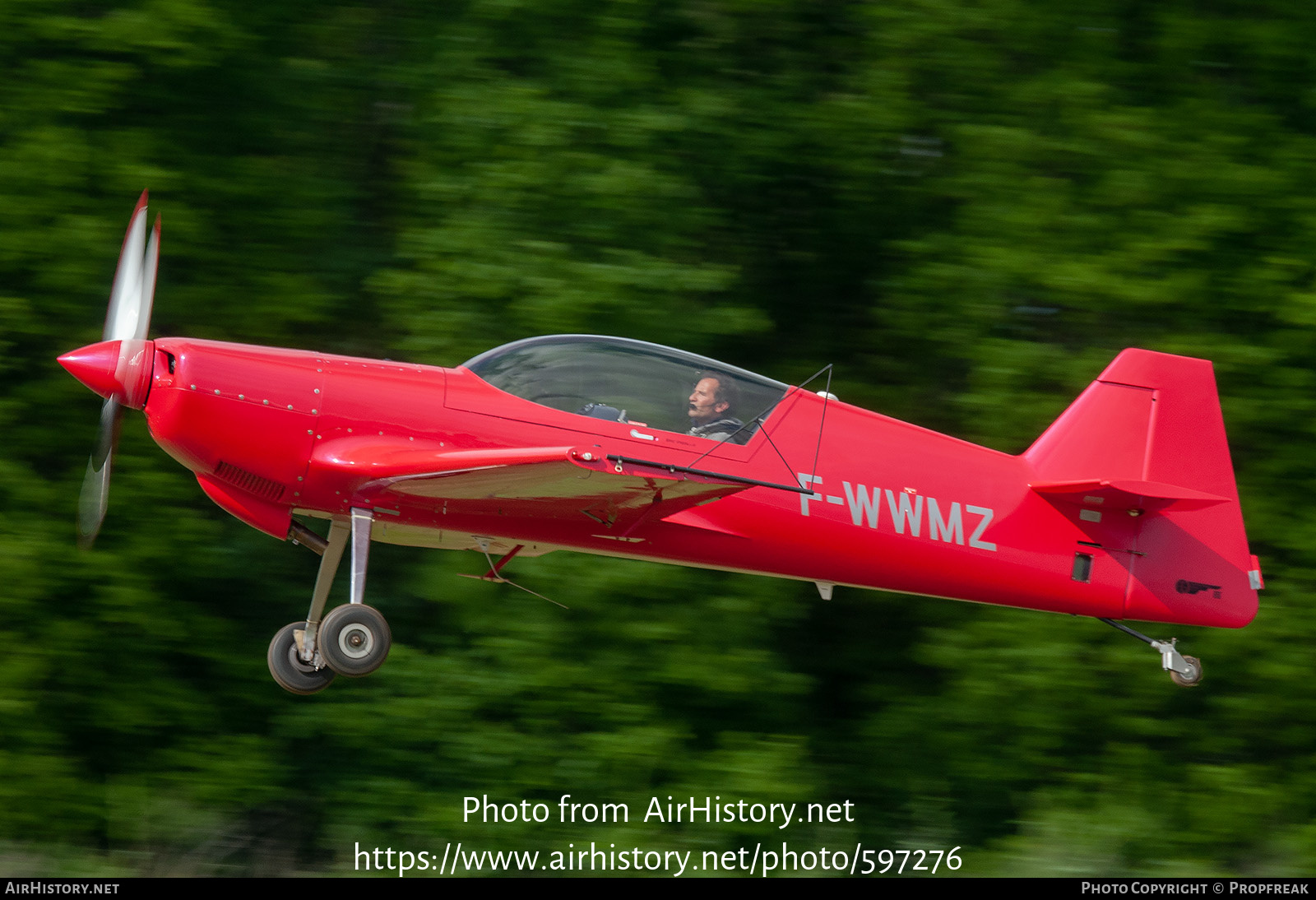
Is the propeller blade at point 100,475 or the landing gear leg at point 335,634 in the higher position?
the propeller blade at point 100,475

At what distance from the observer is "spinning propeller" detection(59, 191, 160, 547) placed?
250 inches

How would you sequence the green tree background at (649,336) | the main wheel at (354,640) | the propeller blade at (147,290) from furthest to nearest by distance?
1. the green tree background at (649,336)
2. the propeller blade at (147,290)
3. the main wheel at (354,640)

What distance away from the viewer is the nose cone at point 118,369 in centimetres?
634

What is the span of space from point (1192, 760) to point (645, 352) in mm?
6924

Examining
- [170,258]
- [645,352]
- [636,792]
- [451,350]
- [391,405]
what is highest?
[170,258]

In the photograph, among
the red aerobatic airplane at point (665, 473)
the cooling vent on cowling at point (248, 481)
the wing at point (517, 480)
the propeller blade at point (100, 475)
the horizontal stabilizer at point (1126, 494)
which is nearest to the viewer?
the wing at point (517, 480)

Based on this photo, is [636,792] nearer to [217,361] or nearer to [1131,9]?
[217,361]

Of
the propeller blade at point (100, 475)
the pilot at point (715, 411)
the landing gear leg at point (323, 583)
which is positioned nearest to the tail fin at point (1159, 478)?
the pilot at point (715, 411)

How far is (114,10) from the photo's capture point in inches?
412

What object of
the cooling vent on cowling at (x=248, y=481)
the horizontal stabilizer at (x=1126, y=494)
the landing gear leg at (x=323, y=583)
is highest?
the horizontal stabilizer at (x=1126, y=494)

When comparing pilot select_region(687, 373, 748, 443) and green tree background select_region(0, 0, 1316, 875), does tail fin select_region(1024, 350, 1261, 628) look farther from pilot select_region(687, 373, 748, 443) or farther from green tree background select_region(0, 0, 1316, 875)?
green tree background select_region(0, 0, 1316, 875)

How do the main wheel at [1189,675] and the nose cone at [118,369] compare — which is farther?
the main wheel at [1189,675]

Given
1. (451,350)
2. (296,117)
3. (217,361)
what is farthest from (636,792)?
(296,117)

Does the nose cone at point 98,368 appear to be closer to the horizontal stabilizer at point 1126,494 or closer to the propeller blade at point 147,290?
the propeller blade at point 147,290
